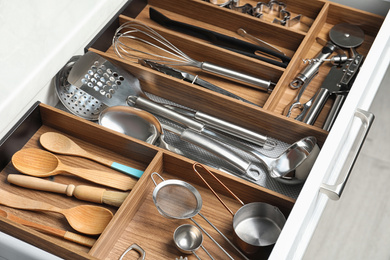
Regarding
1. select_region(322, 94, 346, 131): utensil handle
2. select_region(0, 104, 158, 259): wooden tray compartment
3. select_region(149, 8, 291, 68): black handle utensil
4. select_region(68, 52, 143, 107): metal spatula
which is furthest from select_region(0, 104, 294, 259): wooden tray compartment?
select_region(149, 8, 291, 68): black handle utensil

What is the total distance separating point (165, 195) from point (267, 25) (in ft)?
2.02

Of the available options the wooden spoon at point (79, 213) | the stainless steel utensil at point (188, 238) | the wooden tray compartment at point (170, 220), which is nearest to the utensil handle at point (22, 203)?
the wooden spoon at point (79, 213)

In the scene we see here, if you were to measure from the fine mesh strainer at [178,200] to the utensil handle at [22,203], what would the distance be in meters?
0.20

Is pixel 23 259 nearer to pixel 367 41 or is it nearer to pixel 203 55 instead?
pixel 203 55

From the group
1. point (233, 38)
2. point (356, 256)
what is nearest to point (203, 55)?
point (233, 38)

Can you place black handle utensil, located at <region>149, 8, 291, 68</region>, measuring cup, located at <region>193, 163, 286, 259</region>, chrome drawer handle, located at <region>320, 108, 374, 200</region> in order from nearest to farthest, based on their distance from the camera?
chrome drawer handle, located at <region>320, 108, 374, 200</region>
measuring cup, located at <region>193, 163, 286, 259</region>
black handle utensil, located at <region>149, 8, 291, 68</region>

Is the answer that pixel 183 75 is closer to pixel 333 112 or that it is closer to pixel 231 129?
pixel 231 129

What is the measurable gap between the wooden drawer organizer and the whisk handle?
0.03 meters

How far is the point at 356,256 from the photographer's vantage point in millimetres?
1482

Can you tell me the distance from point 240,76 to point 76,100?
16.4 inches

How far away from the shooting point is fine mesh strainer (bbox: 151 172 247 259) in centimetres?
93

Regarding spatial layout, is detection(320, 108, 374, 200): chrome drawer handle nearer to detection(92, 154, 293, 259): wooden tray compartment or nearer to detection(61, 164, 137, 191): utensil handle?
detection(92, 154, 293, 259): wooden tray compartment

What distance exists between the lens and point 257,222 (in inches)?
37.2

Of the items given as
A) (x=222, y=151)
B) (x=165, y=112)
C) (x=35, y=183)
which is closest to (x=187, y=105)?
(x=165, y=112)
